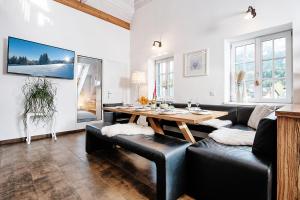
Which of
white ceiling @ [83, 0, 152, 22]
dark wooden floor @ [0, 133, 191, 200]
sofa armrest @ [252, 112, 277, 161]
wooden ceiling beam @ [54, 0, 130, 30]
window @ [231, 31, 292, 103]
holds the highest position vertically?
white ceiling @ [83, 0, 152, 22]

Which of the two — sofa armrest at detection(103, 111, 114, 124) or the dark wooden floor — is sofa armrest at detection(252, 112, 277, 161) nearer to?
the dark wooden floor

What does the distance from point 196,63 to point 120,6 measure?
2.90 meters

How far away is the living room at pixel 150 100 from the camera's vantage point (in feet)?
4.30

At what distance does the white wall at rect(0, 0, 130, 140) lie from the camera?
3.03 metres

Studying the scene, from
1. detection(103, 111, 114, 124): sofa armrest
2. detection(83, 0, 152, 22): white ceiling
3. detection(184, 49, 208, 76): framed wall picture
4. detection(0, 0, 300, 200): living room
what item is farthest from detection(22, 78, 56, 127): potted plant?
detection(184, 49, 208, 76): framed wall picture

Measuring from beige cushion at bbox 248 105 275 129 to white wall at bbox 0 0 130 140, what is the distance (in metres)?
3.60

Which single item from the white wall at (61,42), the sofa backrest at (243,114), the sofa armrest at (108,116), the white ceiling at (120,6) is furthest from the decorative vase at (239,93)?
the white ceiling at (120,6)

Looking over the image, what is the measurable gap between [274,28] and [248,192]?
2697mm

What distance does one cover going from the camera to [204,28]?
11.1 feet

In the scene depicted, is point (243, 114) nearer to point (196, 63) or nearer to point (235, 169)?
point (196, 63)

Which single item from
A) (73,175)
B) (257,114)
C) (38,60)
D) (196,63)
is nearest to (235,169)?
(257,114)

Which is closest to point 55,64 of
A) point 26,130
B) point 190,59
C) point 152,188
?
point 26,130

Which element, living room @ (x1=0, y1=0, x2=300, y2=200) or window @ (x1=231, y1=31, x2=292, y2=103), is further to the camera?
window @ (x1=231, y1=31, x2=292, y2=103)

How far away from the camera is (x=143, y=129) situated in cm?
202
